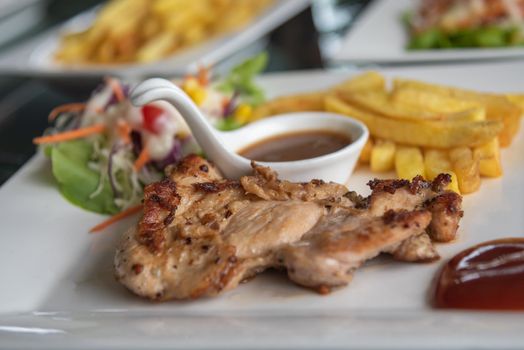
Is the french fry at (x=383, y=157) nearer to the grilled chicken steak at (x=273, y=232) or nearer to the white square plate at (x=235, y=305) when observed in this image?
the white square plate at (x=235, y=305)

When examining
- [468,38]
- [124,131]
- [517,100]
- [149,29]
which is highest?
[149,29]

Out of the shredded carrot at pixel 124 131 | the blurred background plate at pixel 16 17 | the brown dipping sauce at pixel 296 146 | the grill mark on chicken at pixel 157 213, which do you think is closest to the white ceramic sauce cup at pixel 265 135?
the brown dipping sauce at pixel 296 146

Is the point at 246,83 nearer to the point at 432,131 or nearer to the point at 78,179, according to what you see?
the point at 78,179

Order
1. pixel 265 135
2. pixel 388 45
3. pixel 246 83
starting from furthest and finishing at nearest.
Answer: pixel 388 45 → pixel 246 83 → pixel 265 135

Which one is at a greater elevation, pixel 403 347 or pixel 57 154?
pixel 57 154

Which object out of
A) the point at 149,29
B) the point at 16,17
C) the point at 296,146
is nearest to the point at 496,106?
the point at 296,146

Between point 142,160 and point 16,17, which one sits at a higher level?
point 16,17

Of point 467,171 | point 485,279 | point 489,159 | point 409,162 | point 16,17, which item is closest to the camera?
point 485,279

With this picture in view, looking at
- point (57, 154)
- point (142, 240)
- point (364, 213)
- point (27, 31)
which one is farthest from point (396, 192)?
point (27, 31)

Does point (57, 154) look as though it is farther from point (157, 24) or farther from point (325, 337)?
point (157, 24)
